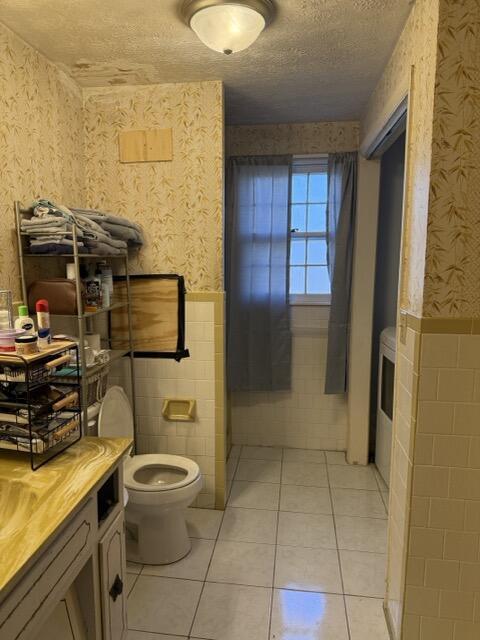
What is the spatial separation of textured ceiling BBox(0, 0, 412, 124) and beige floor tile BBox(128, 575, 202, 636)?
2.45 m

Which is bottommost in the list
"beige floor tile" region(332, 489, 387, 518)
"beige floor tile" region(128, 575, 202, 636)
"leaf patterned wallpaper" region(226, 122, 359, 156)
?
"beige floor tile" region(332, 489, 387, 518)

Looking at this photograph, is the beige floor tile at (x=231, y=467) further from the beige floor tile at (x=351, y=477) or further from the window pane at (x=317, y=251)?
the window pane at (x=317, y=251)

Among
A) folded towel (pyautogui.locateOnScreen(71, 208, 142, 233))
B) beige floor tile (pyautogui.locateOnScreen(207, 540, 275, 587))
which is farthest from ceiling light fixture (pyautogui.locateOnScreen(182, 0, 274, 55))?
beige floor tile (pyautogui.locateOnScreen(207, 540, 275, 587))

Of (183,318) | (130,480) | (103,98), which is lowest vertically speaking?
(130,480)

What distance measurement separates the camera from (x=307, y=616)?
179 cm

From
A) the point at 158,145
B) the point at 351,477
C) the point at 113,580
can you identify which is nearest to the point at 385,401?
the point at 351,477

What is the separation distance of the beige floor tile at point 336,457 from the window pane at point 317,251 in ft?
4.84

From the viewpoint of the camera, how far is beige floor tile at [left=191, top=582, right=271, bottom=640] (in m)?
1.70

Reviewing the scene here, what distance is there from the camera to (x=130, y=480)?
211 cm

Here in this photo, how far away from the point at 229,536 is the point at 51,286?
5.27 feet

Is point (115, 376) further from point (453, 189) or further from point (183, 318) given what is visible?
point (453, 189)

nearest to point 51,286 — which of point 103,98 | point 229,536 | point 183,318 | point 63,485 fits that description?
point 183,318

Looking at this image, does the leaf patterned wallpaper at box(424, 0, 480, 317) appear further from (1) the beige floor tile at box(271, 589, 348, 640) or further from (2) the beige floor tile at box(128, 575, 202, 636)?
(2) the beige floor tile at box(128, 575, 202, 636)

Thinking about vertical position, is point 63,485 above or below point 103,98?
below
